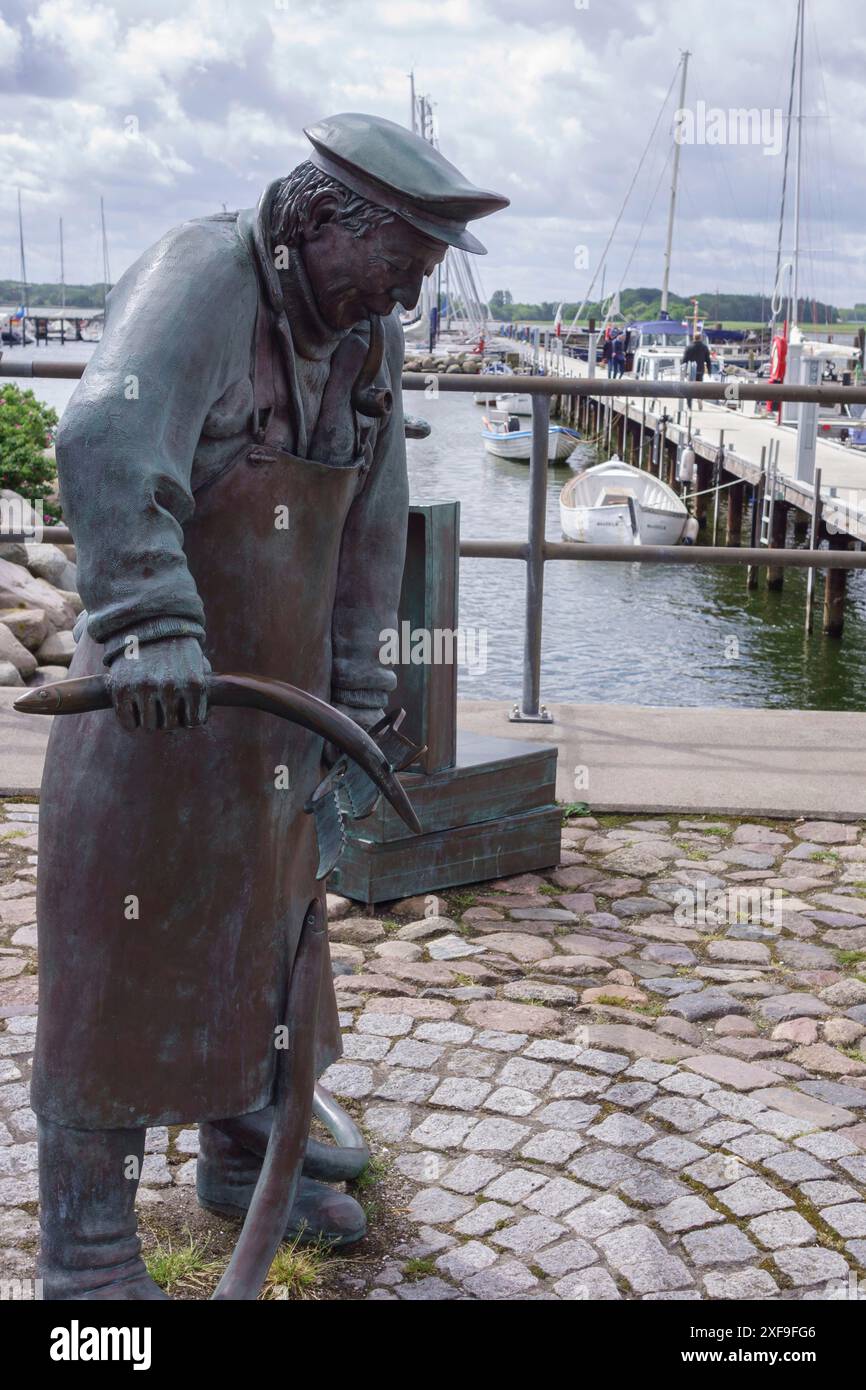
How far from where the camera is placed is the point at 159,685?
2.15 metres

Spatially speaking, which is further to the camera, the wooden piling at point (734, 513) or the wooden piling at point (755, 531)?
the wooden piling at point (734, 513)

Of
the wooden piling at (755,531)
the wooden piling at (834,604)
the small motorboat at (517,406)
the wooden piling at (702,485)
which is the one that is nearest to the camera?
the wooden piling at (834,604)

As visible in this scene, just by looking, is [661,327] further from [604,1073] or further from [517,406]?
[604,1073]

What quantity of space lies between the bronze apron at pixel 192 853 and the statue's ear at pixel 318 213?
1.07 ft

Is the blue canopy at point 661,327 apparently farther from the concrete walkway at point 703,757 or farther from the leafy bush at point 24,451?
the concrete walkway at point 703,757

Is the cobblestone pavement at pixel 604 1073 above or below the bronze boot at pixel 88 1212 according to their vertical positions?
below

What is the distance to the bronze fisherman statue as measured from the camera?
219cm

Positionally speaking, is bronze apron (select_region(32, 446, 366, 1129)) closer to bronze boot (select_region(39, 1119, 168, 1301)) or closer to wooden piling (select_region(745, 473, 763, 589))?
bronze boot (select_region(39, 1119, 168, 1301))

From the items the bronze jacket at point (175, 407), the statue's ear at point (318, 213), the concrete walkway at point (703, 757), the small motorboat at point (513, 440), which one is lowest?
the small motorboat at point (513, 440)

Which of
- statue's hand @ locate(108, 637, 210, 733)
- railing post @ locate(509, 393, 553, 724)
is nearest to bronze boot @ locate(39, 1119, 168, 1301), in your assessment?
statue's hand @ locate(108, 637, 210, 733)

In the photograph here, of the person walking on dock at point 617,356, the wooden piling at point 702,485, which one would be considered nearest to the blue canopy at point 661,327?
the person walking on dock at point 617,356

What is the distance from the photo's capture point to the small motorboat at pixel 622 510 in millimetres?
22328

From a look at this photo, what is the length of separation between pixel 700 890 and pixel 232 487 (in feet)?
9.15

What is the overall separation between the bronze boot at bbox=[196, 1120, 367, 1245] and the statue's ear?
5.25ft
